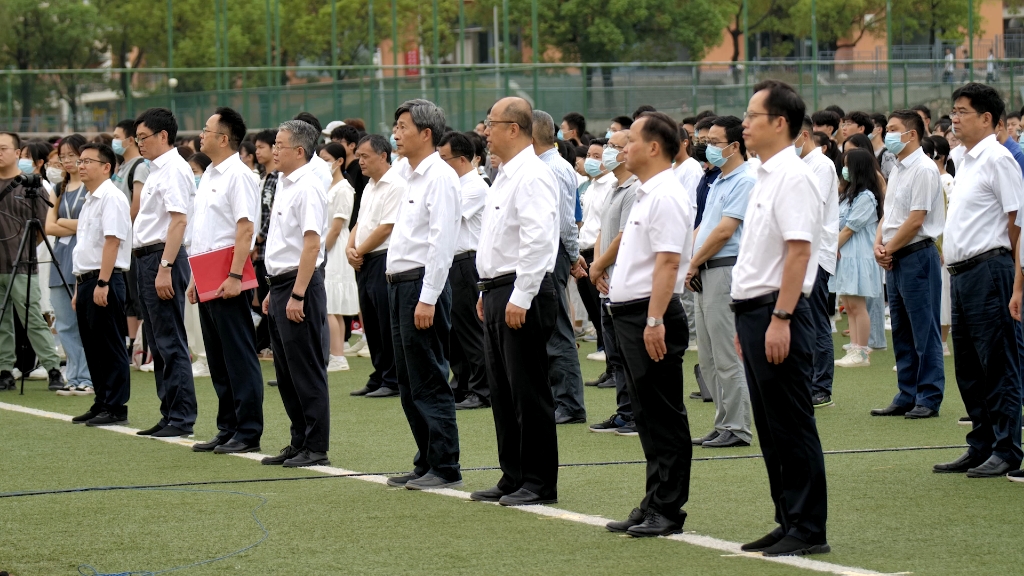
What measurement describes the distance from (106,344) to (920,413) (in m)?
6.15

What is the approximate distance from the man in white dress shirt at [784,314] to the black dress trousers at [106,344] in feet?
20.0

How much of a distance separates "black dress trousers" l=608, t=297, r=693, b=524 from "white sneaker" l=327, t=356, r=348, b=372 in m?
7.88

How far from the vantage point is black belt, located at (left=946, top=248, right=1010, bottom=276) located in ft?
26.5

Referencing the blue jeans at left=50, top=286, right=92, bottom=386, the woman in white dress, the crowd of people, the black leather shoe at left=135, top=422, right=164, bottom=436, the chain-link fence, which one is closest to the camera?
the crowd of people

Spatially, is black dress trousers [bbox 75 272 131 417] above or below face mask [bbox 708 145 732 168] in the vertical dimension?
below

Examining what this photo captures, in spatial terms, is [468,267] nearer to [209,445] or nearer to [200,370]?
[209,445]

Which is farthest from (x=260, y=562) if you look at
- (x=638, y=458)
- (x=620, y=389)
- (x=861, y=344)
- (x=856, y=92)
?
(x=856, y=92)

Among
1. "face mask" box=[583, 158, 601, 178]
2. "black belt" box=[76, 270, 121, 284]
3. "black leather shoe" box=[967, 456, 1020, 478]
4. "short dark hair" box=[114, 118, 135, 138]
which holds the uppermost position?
"short dark hair" box=[114, 118, 135, 138]

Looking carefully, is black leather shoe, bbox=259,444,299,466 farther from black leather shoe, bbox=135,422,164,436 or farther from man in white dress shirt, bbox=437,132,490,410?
man in white dress shirt, bbox=437,132,490,410

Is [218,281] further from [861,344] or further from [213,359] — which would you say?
[861,344]

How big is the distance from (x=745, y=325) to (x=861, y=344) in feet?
25.3

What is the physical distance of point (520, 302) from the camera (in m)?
7.21

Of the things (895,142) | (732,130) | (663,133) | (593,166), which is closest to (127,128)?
(593,166)

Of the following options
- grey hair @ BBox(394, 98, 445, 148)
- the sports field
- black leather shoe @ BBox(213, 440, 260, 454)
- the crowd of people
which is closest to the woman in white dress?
the crowd of people
